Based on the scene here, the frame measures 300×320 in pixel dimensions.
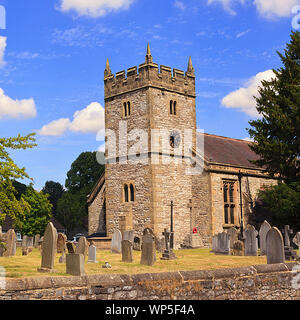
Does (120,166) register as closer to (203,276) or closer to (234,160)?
(234,160)

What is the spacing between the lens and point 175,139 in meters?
30.2

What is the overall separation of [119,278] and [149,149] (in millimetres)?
19320

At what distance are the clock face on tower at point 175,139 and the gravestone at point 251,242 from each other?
1076 cm

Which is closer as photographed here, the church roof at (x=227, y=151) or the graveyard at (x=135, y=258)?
the graveyard at (x=135, y=258)

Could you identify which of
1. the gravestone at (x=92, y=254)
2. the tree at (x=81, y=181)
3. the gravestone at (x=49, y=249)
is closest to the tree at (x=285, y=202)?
the gravestone at (x=92, y=254)

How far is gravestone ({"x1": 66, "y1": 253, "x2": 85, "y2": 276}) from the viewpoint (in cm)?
1145

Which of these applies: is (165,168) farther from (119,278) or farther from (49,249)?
(119,278)

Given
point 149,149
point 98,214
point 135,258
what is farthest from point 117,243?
point 98,214

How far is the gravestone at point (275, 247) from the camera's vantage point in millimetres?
14328

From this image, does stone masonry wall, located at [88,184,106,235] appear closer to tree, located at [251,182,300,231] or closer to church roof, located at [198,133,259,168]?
church roof, located at [198,133,259,168]

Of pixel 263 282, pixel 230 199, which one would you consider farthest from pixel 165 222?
pixel 263 282

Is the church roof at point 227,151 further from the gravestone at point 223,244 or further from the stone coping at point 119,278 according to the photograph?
the stone coping at point 119,278

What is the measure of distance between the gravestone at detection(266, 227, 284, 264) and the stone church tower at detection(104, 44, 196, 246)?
45.5 feet
